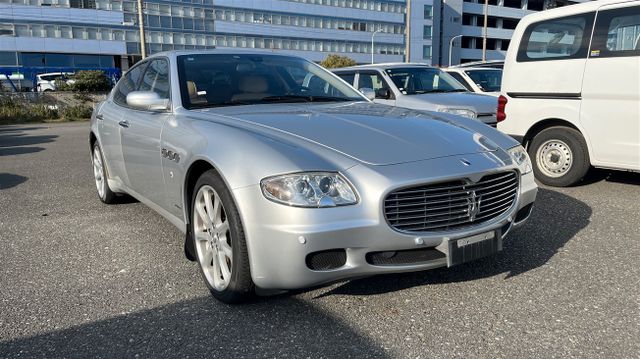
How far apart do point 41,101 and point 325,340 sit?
72.4 feet

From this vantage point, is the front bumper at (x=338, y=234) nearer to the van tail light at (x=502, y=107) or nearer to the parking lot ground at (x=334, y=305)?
the parking lot ground at (x=334, y=305)

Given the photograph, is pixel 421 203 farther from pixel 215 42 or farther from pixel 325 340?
pixel 215 42

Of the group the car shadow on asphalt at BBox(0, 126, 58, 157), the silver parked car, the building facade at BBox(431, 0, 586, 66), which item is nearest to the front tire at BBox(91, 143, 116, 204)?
the silver parked car

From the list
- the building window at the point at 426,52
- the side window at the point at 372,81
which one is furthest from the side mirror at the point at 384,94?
the building window at the point at 426,52

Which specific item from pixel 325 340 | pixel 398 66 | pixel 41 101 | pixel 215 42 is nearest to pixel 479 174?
pixel 325 340

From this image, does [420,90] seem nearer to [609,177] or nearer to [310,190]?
[609,177]

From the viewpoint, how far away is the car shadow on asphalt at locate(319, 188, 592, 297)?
319 cm

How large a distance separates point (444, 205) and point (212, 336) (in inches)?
54.6

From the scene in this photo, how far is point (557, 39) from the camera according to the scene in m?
5.89

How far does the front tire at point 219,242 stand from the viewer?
8.93 ft

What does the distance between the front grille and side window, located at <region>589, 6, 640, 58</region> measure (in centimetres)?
333

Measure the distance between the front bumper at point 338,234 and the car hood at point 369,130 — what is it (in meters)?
0.14

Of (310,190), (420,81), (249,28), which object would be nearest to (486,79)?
(420,81)

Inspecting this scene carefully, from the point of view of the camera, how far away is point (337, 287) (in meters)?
3.16
